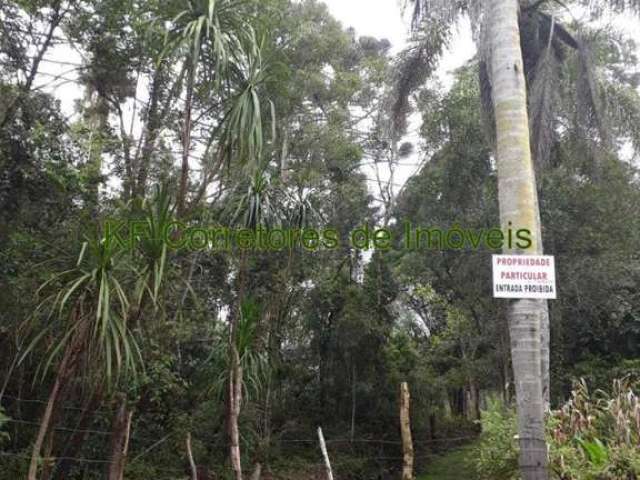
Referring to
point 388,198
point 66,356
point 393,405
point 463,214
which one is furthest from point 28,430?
point 388,198

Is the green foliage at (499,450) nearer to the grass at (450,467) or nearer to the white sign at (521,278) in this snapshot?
the grass at (450,467)

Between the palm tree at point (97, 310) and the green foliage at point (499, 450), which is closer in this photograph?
the palm tree at point (97, 310)

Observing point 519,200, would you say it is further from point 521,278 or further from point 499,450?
point 499,450

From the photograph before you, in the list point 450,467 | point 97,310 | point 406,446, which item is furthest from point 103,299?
point 450,467

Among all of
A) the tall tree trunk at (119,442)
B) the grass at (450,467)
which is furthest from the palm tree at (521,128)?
the tall tree trunk at (119,442)

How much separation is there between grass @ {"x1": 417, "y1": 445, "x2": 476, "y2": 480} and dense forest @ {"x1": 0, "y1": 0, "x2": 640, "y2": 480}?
0.09 meters

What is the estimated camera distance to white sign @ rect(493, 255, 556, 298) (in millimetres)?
3354

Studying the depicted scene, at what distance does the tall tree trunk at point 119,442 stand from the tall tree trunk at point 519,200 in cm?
315

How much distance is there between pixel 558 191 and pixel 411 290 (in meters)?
5.80

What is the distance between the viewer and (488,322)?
10883 mm

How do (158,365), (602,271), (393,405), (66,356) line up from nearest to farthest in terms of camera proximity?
(66,356), (158,365), (602,271), (393,405)

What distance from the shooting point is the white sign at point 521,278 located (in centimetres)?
335

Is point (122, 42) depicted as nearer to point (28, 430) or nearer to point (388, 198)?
point (28, 430)

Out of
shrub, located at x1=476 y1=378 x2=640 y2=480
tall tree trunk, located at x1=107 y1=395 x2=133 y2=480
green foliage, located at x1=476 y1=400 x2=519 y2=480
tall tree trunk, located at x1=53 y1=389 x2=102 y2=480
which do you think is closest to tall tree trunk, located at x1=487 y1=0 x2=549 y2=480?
shrub, located at x1=476 y1=378 x2=640 y2=480
